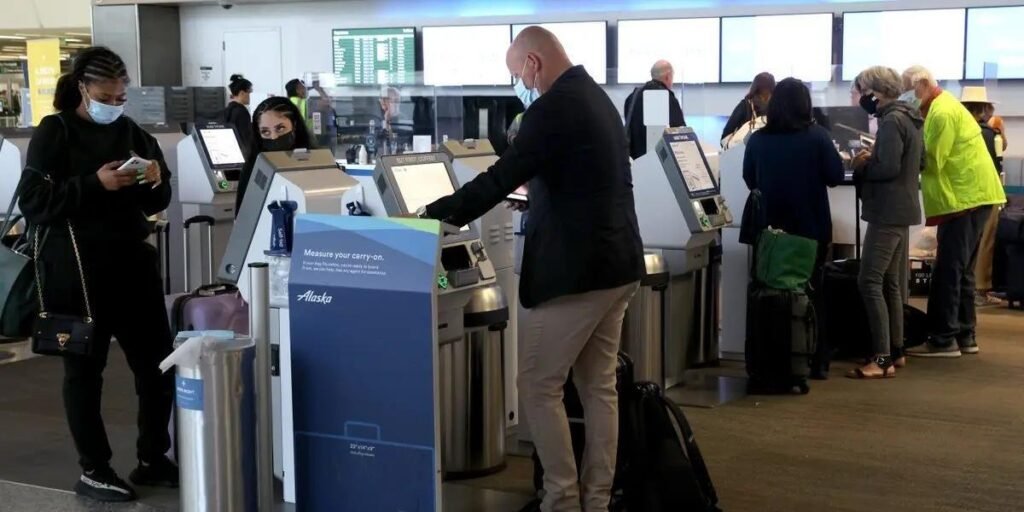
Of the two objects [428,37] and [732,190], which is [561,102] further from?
[428,37]

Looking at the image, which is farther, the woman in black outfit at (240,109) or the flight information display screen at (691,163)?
the woman in black outfit at (240,109)

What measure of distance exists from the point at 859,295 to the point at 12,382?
435cm

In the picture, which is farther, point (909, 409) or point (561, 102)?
point (909, 409)

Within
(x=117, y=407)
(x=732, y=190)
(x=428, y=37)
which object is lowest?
(x=117, y=407)

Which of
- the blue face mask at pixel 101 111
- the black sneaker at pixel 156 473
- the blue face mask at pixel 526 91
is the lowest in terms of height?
the black sneaker at pixel 156 473

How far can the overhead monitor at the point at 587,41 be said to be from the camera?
39.0ft

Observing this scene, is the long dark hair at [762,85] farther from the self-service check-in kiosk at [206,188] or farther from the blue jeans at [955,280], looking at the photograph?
the self-service check-in kiosk at [206,188]

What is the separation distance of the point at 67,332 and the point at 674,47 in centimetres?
828

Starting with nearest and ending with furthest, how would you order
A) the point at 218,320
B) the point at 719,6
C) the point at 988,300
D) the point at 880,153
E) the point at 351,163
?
the point at 218,320 → the point at 880,153 → the point at 988,300 → the point at 351,163 → the point at 719,6

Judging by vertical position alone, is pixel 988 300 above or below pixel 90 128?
below

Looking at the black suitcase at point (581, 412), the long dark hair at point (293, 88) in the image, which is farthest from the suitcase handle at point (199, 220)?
the black suitcase at point (581, 412)

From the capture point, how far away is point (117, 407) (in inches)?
229

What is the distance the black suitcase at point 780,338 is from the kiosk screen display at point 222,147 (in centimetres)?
374

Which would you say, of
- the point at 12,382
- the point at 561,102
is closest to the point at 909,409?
the point at 561,102
